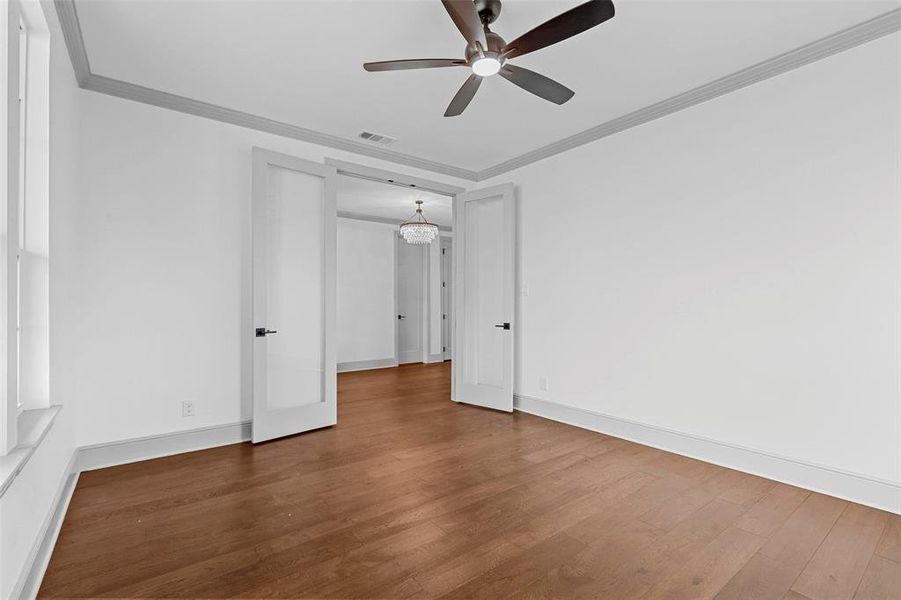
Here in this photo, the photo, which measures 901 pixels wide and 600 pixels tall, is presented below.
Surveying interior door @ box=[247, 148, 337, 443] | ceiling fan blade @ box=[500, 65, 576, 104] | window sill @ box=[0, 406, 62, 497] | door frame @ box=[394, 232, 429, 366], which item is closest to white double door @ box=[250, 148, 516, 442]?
interior door @ box=[247, 148, 337, 443]

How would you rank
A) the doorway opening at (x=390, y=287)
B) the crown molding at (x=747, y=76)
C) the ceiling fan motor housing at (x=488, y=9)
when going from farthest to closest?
the doorway opening at (x=390, y=287) → the crown molding at (x=747, y=76) → the ceiling fan motor housing at (x=488, y=9)

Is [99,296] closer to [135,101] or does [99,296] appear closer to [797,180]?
[135,101]

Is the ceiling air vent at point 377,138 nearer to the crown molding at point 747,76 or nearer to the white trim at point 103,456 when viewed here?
the crown molding at point 747,76

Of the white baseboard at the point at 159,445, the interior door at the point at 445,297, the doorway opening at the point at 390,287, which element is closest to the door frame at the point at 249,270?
the white baseboard at the point at 159,445

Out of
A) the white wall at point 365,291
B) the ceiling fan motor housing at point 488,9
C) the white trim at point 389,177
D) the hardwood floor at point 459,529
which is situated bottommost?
the hardwood floor at point 459,529

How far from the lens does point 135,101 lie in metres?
3.21

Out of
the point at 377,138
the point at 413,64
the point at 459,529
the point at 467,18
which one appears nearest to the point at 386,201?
the point at 377,138

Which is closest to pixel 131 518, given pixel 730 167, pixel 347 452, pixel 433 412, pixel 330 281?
pixel 347 452

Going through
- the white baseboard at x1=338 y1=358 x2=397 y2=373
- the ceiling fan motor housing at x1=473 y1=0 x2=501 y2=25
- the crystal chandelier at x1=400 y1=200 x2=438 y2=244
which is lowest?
the white baseboard at x1=338 y1=358 x2=397 y2=373

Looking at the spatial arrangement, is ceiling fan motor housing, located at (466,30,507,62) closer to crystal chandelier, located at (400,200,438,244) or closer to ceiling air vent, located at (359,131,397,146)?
ceiling air vent, located at (359,131,397,146)

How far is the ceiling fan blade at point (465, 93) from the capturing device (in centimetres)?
254

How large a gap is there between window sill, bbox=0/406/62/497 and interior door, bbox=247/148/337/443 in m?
1.55

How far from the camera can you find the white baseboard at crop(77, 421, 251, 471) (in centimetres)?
303

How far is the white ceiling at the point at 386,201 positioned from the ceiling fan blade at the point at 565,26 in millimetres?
3171
